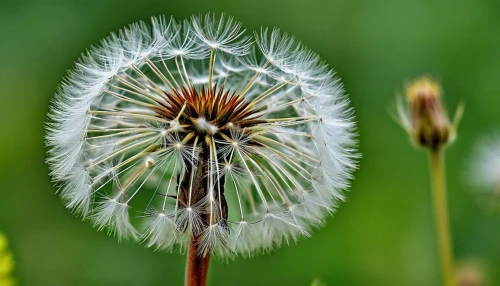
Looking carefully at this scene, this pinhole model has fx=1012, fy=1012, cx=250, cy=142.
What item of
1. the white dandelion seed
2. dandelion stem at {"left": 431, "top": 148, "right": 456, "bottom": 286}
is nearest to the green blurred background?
dandelion stem at {"left": 431, "top": 148, "right": 456, "bottom": 286}

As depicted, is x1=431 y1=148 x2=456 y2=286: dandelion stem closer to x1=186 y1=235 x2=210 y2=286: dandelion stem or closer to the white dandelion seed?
the white dandelion seed

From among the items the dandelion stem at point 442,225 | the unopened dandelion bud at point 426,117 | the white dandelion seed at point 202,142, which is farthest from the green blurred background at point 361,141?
the white dandelion seed at point 202,142

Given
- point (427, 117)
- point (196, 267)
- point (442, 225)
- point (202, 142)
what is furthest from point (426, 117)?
point (196, 267)

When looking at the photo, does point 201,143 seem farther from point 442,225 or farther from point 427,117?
point 427,117

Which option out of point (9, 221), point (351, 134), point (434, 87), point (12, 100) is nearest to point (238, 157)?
point (351, 134)

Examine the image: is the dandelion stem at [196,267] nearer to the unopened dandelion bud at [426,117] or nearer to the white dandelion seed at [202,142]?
the white dandelion seed at [202,142]

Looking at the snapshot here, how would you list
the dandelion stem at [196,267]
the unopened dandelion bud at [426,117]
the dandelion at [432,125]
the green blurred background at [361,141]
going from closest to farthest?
the dandelion stem at [196,267]
the dandelion at [432,125]
the unopened dandelion bud at [426,117]
the green blurred background at [361,141]

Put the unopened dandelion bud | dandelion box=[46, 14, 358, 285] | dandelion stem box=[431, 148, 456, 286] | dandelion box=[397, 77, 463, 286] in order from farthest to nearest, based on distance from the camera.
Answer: the unopened dandelion bud → dandelion box=[397, 77, 463, 286] → dandelion stem box=[431, 148, 456, 286] → dandelion box=[46, 14, 358, 285]
